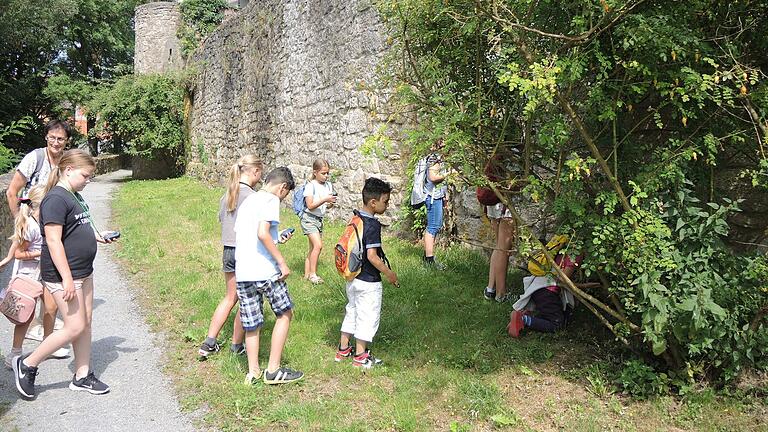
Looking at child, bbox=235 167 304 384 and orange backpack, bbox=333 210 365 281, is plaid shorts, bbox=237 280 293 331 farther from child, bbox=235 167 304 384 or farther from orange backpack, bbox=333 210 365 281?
orange backpack, bbox=333 210 365 281

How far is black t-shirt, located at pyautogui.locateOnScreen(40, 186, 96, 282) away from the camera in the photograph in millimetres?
3971

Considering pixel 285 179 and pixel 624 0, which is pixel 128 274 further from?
pixel 624 0

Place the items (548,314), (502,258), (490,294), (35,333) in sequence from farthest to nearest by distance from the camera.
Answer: (490,294)
(502,258)
(35,333)
(548,314)

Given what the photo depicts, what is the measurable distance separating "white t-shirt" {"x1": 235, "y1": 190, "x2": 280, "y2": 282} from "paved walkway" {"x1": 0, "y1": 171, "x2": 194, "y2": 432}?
0.98 m

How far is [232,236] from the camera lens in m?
4.93

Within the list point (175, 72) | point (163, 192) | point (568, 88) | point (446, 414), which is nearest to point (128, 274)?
point (446, 414)

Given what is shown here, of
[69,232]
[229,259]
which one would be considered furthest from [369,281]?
[69,232]

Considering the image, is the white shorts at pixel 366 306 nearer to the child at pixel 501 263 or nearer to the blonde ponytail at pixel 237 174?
the blonde ponytail at pixel 237 174

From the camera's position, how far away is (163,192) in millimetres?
16906

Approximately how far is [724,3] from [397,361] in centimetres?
307

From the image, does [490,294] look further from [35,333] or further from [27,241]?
[35,333]

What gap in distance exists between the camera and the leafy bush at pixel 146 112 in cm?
2094

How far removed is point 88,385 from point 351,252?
2.00m

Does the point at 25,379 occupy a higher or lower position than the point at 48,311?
lower
